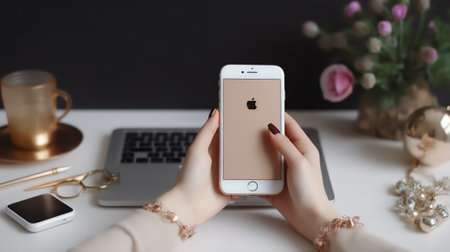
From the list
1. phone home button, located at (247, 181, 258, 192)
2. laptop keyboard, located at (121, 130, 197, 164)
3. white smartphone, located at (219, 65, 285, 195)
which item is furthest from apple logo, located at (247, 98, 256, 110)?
laptop keyboard, located at (121, 130, 197, 164)

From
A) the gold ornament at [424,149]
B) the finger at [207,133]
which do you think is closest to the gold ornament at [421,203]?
the gold ornament at [424,149]

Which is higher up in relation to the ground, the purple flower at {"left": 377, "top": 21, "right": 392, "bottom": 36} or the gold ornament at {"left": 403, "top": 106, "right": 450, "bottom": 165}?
the purple flower at {"left": 377, "top": 21, "right": 392, "bottom": 36}

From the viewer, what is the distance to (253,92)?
94 cm

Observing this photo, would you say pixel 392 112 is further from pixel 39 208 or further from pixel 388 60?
pixel 39 208

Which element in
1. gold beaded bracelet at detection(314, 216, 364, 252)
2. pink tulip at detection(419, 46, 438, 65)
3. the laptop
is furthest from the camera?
pink tulip at detection(419, 46, 438, 65)

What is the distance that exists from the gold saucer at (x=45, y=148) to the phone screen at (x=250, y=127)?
1.25ft

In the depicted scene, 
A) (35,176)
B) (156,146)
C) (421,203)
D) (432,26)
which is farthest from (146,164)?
(432,26)

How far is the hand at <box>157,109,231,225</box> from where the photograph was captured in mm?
893

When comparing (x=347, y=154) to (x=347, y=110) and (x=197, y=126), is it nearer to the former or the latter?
(x=347, y=110)

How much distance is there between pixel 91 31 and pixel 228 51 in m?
0.30

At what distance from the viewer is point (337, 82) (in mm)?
1153

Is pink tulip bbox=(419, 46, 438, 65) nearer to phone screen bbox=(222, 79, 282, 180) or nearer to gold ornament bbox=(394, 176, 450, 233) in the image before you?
gold ornament bbox=(394, 176, 450, 233)

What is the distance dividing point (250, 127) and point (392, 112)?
1.29 feet

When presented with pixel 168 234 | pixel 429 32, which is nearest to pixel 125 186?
pixel 168 234
